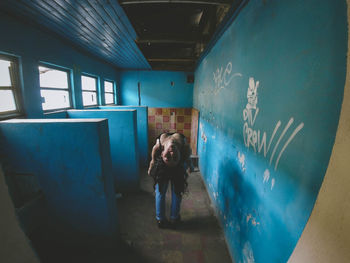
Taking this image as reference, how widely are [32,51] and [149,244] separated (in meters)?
3.25

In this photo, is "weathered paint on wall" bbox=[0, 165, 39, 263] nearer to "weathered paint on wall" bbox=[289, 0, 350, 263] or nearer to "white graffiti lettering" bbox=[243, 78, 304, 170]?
"weathered paint on wall" bbox=[289, 0, 350, 263]

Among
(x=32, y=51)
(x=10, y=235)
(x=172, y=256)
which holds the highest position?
(x=32, y=51)

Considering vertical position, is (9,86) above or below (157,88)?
below

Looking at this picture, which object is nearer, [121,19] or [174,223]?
[121,19]

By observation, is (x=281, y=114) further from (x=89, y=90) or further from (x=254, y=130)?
(x=89, y=90)

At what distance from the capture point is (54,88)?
109 inches

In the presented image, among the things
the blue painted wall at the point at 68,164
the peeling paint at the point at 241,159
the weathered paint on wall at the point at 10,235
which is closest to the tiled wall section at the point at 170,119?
the blue painted wall at the point at 68,164

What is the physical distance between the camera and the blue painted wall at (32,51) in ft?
6.32

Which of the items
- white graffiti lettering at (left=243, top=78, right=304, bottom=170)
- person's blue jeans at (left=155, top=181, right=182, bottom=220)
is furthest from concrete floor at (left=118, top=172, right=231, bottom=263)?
white graffiti lettering at (left=243, top=78, right=304, bottom=170)

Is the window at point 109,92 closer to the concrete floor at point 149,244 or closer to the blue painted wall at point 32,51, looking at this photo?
the blue painted wall at point 32,51

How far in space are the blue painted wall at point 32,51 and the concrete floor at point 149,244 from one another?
1.87m

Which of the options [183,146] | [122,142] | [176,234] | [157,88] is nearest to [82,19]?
[122,142]

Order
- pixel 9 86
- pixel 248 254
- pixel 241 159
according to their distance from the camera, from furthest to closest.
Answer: pixel 9 86 → pixel 241 159 → pixel 248 254

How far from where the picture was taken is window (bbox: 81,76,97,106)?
3729mm
